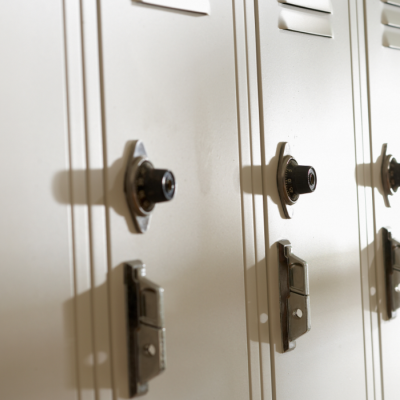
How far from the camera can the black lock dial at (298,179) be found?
1.10m

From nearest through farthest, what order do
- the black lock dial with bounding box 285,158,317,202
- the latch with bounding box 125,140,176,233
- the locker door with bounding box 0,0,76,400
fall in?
the locker door with bounding box 0,0,76,400, the latch with bounding box 125,140,176,233, the black lock dial with bounding box 285,158,317,202

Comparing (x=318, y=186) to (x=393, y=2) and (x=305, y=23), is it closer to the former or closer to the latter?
(x=305, y=23)

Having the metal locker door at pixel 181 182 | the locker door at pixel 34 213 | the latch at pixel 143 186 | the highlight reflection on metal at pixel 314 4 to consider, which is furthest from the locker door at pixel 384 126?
the locker door at pixel 34 213

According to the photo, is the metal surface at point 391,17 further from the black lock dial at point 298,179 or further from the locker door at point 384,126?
the black lock dial at point 298,179

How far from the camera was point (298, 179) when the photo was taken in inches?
43.9

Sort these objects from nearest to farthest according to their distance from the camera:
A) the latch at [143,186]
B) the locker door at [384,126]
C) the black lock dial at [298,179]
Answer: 1. the latch at [143,186]
2. the black lock dial at [298,179]
3. the locker door at [384,126]

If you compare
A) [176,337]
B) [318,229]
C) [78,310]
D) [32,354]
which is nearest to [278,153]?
[318,229]

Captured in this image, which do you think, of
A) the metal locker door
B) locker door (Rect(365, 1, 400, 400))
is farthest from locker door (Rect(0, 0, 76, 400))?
locker door (Rect(365, 1, 400, 400))

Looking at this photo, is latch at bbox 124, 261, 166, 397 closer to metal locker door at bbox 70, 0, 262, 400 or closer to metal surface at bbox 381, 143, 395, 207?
metal locker door at bbox 70, 0, 262, 400

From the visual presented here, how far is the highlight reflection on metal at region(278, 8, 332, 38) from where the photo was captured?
3.84ft

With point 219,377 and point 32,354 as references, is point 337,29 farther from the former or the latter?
point 32,354

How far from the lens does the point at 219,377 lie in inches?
40.6

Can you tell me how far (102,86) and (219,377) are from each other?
67cm

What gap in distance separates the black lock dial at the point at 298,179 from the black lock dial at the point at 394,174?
0.40 m
